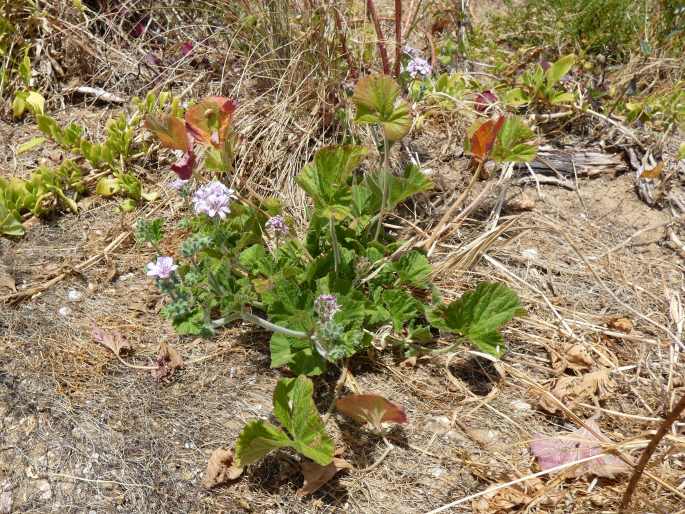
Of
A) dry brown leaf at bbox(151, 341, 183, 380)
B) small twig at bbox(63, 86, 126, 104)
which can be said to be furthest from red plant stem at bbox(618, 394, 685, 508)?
small twig at bbox(63, 86, 126, 104)

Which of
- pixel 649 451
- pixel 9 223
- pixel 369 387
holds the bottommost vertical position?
pixel 369 387

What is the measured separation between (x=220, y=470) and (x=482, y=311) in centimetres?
88

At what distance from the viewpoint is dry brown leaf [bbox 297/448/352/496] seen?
5.16ft

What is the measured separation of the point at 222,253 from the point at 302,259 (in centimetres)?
30

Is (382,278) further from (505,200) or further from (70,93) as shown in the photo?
(70,93)

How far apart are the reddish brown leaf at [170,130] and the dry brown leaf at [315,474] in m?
1.00

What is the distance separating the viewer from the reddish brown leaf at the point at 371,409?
153cm

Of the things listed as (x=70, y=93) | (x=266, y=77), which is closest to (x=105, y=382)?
(x=266, y=77)

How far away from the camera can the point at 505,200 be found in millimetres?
2473

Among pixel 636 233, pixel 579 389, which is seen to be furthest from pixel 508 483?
pixel 636 233

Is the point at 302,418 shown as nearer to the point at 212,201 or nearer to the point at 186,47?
the point at 212,201

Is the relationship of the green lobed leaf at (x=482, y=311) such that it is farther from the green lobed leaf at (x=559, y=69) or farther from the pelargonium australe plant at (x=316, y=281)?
the green lobed leaf at (x=559, y=69)

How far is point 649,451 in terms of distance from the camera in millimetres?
1352

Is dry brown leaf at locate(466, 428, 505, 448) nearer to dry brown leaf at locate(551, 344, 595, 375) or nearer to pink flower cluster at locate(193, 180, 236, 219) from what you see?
dry brown leaf at locate(551, 344, 595, 375)
